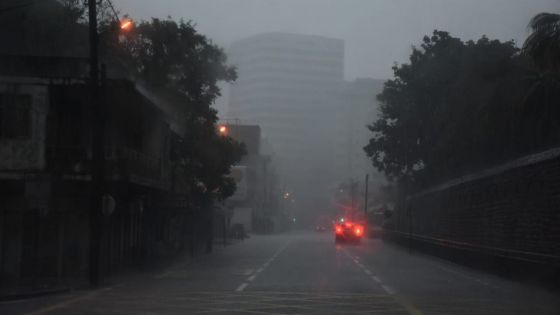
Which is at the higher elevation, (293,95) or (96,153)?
(293,95)

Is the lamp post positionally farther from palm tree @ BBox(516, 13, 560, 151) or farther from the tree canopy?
the tree canopy

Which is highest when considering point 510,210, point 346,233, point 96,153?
point 96,153

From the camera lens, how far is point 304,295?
60.1ft

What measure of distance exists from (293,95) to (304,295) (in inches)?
6359

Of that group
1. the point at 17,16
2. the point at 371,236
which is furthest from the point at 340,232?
the point at 17,16

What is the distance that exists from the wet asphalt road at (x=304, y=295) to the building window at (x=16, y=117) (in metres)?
5.83

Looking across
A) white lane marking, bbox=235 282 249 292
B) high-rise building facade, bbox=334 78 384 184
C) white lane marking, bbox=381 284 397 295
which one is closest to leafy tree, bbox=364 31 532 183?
white lane marking, bbox=381 284 397 295

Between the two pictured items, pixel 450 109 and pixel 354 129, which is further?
pixel 354 129

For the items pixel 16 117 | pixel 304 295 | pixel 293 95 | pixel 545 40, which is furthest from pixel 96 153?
pixel 293 95

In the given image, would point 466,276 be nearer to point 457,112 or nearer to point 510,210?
point 510,210

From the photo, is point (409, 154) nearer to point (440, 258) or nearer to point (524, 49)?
point (440, 258)

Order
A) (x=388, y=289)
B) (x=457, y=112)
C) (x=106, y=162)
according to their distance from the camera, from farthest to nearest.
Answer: (x=457, y=112) → (x=106, y=162) → (x=388, y=289)

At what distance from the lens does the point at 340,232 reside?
66938 millimetres

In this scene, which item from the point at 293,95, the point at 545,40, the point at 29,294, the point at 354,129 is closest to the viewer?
the point at 29,294
